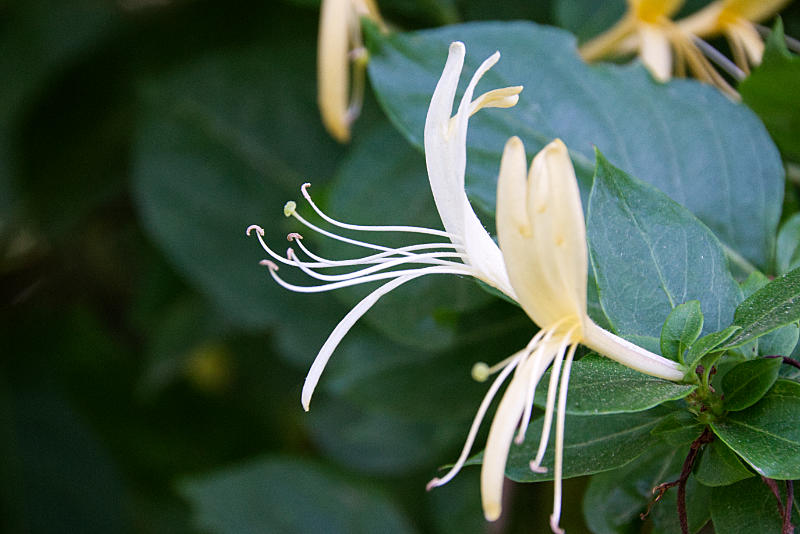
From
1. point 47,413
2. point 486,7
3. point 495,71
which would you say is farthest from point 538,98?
point 47,413

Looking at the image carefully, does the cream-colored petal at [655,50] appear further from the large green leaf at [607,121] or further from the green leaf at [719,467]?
the green leaf at [719,467]

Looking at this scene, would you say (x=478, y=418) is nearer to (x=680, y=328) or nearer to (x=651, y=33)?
(x=680, y=328)

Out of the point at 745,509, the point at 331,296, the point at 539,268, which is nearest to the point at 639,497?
the point at 745,509

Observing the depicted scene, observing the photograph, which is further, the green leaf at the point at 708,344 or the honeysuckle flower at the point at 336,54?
the honeysuckle flower at the point at 336,54

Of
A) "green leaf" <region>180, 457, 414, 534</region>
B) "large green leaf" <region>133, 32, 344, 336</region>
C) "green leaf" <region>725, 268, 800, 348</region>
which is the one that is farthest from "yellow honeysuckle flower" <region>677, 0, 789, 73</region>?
"green leaf" <region>180, 457, 414, 534</region>

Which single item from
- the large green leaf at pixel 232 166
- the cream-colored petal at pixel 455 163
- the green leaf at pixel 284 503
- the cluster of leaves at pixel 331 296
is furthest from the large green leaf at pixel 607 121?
the green leaf at pixel 284 503

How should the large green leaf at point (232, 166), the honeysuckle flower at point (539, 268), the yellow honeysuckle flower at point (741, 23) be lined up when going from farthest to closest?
the large green leaf at point (232, 166) < the yellow honeysuckle flower at point (741, 23) < the honeysuckle flower at point (539, 268)

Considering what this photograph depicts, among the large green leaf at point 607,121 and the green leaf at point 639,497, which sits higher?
the large green leaf at point 607,121
